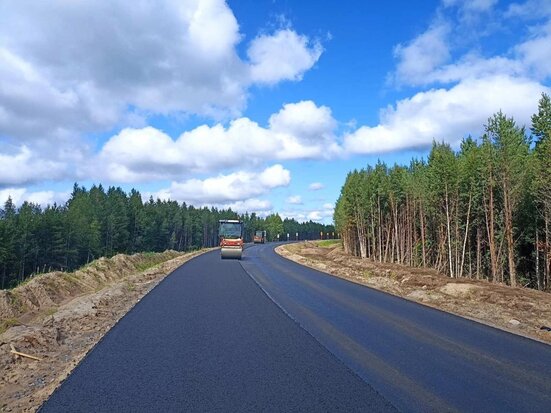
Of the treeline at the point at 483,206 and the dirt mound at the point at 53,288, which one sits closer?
the dirt mound at the point at 53,288

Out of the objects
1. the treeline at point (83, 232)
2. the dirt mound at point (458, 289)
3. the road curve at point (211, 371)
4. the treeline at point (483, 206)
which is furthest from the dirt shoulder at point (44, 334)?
the treeline at point (83, 232)

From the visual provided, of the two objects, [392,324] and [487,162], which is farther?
[487,162]

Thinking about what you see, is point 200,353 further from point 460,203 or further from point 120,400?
point 460,203

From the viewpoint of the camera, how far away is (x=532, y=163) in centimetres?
3203

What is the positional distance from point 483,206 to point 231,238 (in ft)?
71.6

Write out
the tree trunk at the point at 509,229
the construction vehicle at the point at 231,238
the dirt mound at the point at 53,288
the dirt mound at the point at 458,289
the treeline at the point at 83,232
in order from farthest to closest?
the treeline at the point at 83,232
the construction vehicle at the point at 231,238
the tree trunk at the point at 509,229
the dirt mound at the point at 53,288
the dirt mound at the point at 458,289

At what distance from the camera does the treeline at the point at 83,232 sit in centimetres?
6162

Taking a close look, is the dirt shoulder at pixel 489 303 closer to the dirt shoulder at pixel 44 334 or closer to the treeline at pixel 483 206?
the dirt shoulder at pixel 44 334

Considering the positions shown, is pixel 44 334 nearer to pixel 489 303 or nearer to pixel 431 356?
pixel 431 356

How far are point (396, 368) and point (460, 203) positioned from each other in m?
37.1

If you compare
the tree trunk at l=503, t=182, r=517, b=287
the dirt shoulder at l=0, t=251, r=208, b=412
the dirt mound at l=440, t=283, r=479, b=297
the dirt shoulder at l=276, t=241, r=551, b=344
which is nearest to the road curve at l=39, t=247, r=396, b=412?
the dirt shoulder at l=0, t=251, r=208, b=412

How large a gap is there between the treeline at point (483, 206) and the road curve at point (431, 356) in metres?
21.4

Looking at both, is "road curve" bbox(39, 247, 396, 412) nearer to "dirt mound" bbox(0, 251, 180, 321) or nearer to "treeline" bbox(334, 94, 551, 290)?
"dirt mound" bbox(0, 251, 180, 321)

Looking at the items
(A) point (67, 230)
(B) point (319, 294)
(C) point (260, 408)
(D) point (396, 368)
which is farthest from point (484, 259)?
(A) point (67, 230)
